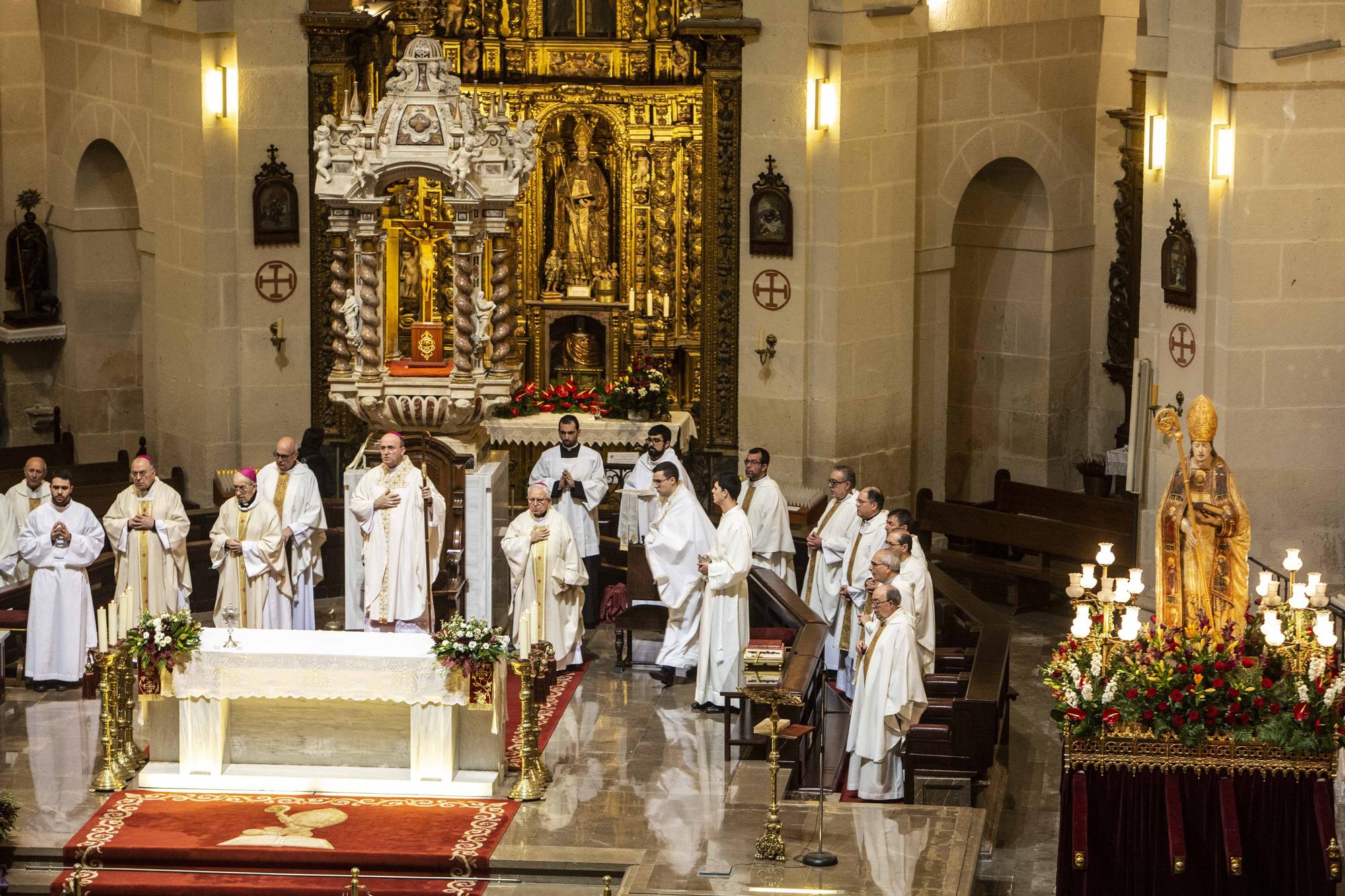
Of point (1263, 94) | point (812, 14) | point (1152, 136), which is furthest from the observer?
point (812, 14)

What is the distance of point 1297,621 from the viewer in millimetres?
12516

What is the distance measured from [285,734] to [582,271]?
816cm

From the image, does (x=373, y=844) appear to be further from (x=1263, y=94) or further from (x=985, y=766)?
(x=1263, y=94)

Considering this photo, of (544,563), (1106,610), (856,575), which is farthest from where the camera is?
(544,563)

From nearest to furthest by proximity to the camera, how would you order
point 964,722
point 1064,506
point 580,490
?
point 964,722 < point 580,490 < point 1064,506

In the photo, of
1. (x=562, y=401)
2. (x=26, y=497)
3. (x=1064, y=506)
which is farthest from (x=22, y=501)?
(x=1064, y=506)

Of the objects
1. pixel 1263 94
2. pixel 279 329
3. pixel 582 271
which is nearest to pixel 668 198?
pixel 582 271

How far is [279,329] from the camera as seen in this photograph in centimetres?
2044

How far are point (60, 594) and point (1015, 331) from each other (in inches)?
384

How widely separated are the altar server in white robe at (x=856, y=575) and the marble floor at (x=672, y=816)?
112 centimetres

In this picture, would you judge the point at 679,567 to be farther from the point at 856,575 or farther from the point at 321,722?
the point at 321,722

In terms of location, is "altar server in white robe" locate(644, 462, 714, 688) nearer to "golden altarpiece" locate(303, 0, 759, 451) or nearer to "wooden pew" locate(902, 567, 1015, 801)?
"wooden pew" locate(902, 567, 1015, 801)

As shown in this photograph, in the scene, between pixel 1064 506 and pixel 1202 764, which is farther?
pixel 1064 506

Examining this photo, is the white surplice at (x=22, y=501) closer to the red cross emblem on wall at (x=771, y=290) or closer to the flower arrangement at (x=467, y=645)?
the flower arrangement at (x=467, y=645)
